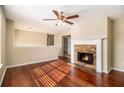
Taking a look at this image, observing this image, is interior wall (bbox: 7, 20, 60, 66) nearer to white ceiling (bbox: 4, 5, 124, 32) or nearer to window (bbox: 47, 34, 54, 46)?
white ceiling (bbox: 4, 5, 124, 32)

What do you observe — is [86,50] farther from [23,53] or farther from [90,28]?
[23,53]

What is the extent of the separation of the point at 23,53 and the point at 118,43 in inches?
172

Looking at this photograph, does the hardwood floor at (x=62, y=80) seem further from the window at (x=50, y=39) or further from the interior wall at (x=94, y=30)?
the window at (x=50, y=39)

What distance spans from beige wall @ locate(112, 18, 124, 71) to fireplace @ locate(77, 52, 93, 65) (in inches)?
38.6

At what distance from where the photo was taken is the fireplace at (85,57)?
159 inches

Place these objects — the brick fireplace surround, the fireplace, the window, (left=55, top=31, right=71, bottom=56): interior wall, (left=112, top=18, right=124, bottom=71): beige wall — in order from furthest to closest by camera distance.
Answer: the window
(left=55, top=31, right=71, bottom=56): interior wall
the fireplace
the brick fireplace surround
(left=112, top=18, right=124, bottom=71): beige wall

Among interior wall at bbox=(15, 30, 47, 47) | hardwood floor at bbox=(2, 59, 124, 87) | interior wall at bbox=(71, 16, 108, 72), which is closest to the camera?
hardwood floor at bbox=(2, 59, 124, 87)

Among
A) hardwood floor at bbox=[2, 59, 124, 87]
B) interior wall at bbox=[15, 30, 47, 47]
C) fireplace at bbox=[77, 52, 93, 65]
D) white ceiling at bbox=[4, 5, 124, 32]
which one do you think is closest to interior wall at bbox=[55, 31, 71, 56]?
interior wall at bbox=[15, 30, 47, 47]

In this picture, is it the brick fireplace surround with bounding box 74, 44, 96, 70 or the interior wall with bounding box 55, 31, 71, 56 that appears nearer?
the brick fireplace surround with bounding box 74, 44, 96, 70

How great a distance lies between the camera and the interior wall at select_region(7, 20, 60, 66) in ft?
13.4

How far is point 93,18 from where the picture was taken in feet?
12.4

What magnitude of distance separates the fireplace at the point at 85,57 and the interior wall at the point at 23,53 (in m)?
2.09
